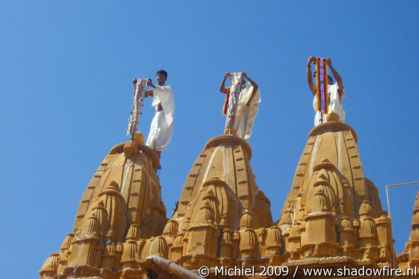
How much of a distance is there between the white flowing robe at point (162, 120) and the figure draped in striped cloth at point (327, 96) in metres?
7.63

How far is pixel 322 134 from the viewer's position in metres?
29.1

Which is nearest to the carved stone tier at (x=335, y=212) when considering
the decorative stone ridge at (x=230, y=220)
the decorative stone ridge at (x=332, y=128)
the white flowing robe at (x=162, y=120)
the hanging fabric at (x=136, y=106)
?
the decorative stone ridge at (x=230, y=220)

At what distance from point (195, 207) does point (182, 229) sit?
1.05 m

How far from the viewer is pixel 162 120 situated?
3450 centimetres

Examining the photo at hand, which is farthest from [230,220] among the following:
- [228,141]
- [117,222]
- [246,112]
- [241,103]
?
[241,103]

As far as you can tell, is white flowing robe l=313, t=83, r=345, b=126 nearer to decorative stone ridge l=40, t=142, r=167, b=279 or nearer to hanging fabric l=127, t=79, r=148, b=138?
decorative stone ridge l=40, t=142, r=167, b=279

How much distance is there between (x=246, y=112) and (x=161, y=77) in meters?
5.65

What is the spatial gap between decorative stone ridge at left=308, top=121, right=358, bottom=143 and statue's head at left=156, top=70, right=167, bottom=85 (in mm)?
10124

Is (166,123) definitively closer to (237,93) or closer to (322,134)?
(237,93)

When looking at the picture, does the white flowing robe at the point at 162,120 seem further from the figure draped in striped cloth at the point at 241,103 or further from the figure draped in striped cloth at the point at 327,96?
the figure draped in striped cloth at the point at 327,96

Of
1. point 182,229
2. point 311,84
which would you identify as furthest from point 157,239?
point 311,84

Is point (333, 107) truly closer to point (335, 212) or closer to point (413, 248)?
point (335, 212)

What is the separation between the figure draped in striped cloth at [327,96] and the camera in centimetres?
3031

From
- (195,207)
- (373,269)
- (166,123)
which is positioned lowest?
(373,269)
